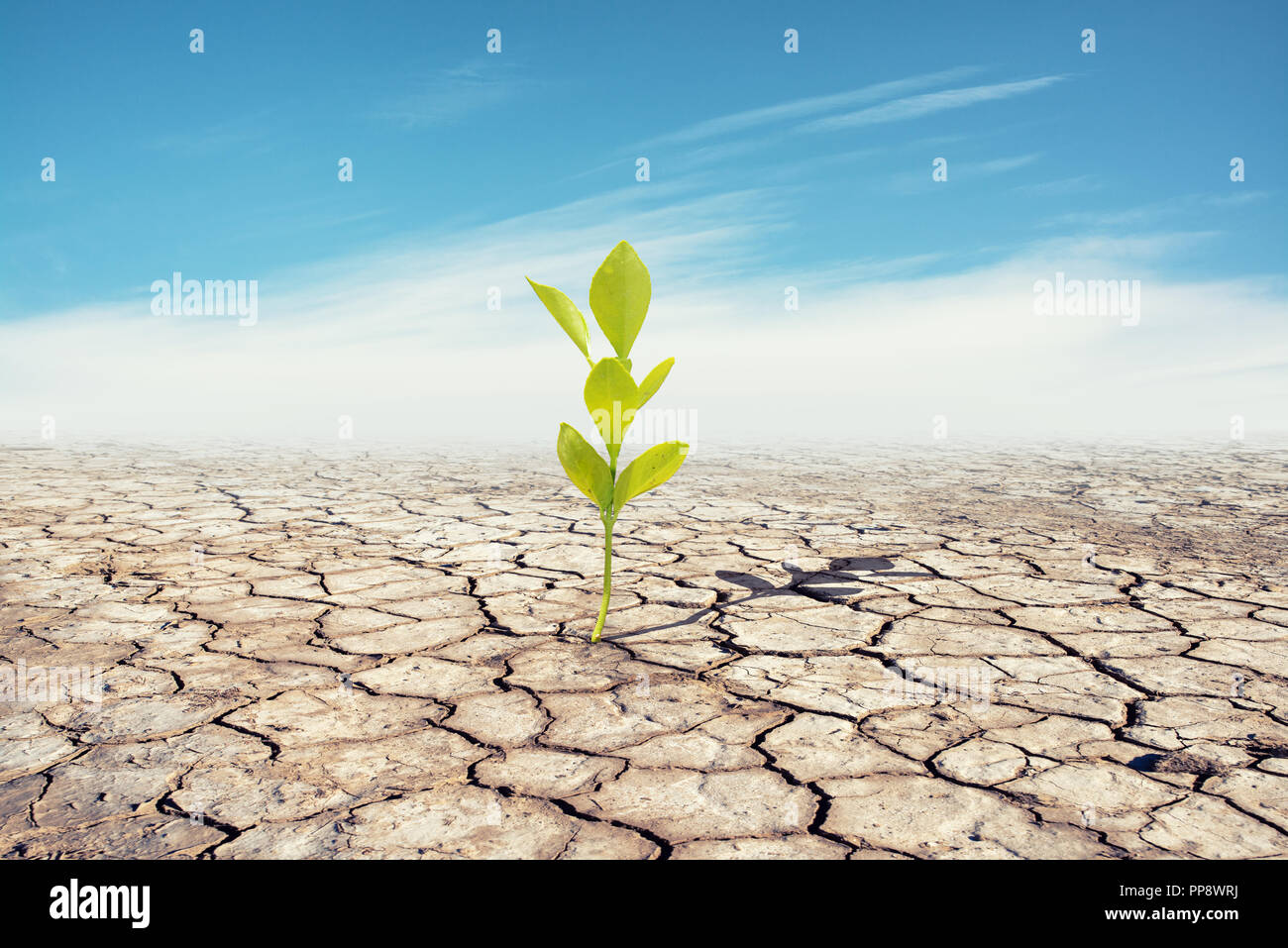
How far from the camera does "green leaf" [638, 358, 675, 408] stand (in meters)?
2.00

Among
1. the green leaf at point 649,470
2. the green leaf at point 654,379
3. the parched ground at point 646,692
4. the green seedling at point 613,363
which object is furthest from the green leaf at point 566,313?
the parched ground at point 646,692

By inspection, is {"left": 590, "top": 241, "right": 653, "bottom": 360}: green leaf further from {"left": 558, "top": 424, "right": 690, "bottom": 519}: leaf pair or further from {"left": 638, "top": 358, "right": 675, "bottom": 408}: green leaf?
{"left": 558, "top": 424, "right": 690, "bottom": 519}: leaf pair

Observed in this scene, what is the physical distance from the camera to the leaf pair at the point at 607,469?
2066mm

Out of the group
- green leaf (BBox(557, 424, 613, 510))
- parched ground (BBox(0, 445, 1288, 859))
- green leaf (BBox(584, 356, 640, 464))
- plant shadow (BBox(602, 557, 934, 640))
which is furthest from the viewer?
plant shadow (BBox(602, 557, 934, 640))

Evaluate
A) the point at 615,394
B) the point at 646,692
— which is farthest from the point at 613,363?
the point at 646,692

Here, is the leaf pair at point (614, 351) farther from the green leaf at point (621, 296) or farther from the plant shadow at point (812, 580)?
the plant shadow at point (812, 580)

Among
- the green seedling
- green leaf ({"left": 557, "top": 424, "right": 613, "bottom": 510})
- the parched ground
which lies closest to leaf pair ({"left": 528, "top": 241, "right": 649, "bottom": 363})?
the green seedling

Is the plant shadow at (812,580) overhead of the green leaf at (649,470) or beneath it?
beneath

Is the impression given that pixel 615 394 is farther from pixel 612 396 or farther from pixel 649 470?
pixel 649 470

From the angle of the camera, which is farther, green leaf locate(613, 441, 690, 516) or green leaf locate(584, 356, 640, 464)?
Answer: green leaf locate(613, 441, 690, 516)

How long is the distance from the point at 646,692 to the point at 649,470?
575 mm

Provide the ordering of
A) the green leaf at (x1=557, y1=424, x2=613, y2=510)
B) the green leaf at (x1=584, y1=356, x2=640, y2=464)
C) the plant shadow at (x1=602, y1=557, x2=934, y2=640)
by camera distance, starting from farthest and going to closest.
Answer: the plant shadow at (x1=602, y1=557, x2=934, y2=640) < the green leaf at (x1=557, y1=424, x2=613, y2=510) < the green leaf at (x1=584, y1=356, x2=640, y2=464)

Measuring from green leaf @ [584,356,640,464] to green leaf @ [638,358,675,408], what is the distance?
23 mm

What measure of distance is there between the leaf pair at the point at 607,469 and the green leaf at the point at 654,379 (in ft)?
0.44
